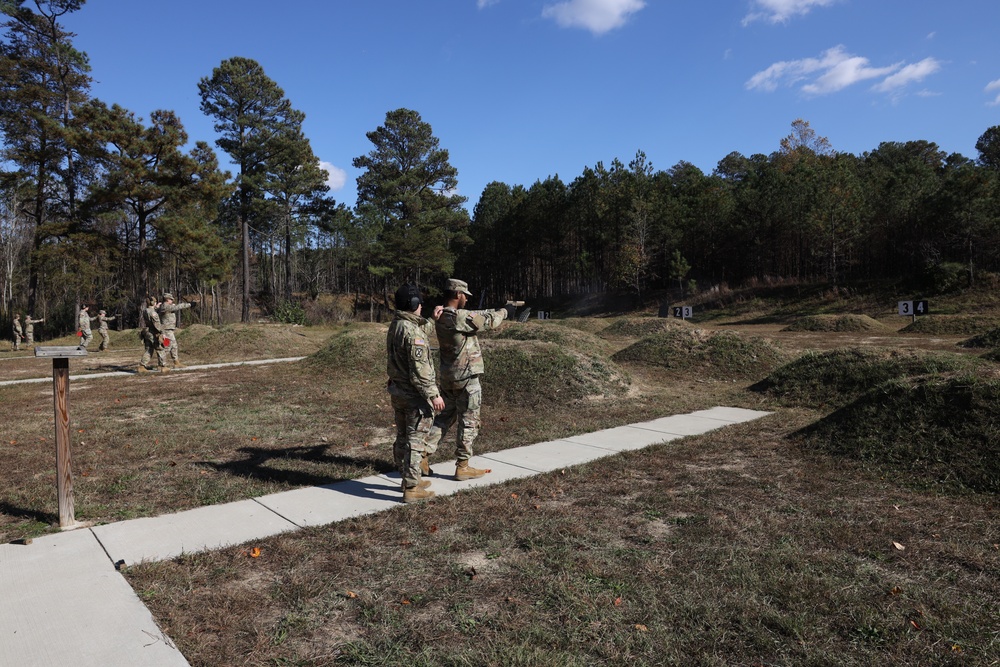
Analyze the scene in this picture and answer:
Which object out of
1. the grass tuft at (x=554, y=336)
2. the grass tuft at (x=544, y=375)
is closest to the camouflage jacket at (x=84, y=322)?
the grass tuft at (x=554, y=336)

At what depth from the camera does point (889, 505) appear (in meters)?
4.83

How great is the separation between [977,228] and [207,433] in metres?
42.0

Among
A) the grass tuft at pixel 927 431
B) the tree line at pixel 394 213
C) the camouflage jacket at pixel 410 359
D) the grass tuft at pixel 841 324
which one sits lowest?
the grass tuft at pixel 927 431

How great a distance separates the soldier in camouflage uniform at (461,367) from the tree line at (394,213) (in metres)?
30.7

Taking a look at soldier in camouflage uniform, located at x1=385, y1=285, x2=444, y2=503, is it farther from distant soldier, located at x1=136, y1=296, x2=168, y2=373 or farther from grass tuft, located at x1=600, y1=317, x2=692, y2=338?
grass tuft, located at x1=600, y1=317, x2=692, y2=338

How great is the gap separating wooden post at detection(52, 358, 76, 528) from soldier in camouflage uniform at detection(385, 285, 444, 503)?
95.0 inches

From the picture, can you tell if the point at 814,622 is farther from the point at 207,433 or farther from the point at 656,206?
the point at 656,206

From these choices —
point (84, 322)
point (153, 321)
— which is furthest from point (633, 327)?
point (84, 322)

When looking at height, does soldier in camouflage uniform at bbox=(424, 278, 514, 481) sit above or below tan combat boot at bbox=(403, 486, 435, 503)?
above

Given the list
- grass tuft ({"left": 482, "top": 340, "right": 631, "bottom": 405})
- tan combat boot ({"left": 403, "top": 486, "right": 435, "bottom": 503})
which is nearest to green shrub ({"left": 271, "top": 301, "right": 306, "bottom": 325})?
grass tuft ({"left": 482, "top": 340, "right": 631, "bottom": 405})

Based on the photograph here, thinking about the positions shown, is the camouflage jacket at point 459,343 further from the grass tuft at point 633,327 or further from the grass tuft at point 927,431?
the grass tuft at point 633,327

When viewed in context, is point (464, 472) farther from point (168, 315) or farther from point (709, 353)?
point (168, 315)

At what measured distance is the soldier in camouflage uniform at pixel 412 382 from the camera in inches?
204

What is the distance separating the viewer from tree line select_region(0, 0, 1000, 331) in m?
32.4
